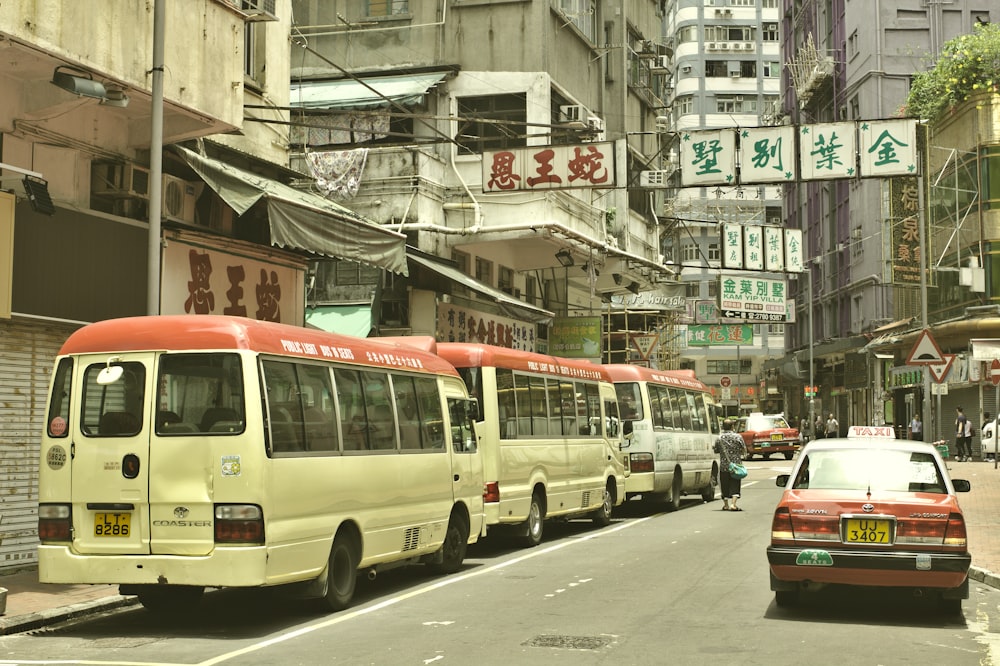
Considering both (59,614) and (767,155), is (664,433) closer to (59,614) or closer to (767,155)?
(767,155)

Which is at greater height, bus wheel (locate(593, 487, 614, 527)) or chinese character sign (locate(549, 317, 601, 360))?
chinese character sign (locate(549, 317, 601, 360))

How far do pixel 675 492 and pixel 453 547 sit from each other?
10587mm

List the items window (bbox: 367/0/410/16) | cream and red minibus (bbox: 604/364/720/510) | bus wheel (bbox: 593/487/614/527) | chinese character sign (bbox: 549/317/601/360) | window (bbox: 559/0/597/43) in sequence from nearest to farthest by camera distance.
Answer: bus wheel (bbox: 593/487/614/527), cream and red minibus (bbox: 604/364/720/510), window (bbox: 367/0/410/16), window (bbox: 559/0/597/43), chinese character sign (bbox: 549/317/601/360)

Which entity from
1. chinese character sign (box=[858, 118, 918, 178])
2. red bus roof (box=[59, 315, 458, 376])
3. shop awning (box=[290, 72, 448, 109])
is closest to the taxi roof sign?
red bus roof (box=[59, 315, 458, 376])

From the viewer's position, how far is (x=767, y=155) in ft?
73.8

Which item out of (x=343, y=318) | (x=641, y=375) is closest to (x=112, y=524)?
(x=641, y=375)

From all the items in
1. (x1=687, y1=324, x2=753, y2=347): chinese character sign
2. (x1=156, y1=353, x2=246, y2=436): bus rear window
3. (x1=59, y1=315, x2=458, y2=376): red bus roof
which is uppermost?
(x1=687, y1=324, x2=753, y2=347): chinese character sign

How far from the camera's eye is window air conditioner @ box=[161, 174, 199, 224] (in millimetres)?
Result: 16562

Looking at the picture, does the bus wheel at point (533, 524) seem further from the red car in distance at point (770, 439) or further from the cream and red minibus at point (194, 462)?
the red car in distance at point (770, 439)

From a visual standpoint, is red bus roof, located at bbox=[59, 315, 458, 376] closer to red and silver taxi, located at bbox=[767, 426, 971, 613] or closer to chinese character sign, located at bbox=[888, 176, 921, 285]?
red and silver taxi, located at bbox=[767, 426, 971, 613]

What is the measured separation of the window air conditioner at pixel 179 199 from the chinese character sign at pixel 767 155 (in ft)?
33.5

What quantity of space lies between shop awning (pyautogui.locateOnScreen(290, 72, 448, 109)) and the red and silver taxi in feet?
58.0

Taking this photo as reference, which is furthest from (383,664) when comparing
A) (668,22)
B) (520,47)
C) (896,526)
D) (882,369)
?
(668,22)

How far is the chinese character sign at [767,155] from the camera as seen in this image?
22141 millimetres
